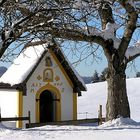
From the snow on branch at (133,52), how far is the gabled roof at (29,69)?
6.07 metres

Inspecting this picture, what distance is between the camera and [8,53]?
16.0 metres

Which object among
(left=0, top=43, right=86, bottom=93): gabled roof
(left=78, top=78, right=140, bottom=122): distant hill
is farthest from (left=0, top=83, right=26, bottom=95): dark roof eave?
(left=78, top=78, right=140, bottom=122): distant hill

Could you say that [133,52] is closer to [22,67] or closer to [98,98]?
[22,67]

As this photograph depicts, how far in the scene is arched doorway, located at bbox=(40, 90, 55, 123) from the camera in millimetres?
25344

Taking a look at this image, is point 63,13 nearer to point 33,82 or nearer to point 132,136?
point 132,136

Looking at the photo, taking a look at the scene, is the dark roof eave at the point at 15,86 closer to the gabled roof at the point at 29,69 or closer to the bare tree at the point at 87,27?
the gabled roof at the point at 29,69

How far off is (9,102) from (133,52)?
28.2 ft

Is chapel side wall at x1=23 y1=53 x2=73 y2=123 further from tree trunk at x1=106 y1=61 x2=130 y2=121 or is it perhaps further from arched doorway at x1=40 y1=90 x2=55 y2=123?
tree trunk at x1=106 y1=61 x2=130 y2=121

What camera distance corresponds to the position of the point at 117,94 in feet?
54.9

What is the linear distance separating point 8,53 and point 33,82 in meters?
7.87

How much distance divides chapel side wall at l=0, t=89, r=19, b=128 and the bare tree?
24.3 feet

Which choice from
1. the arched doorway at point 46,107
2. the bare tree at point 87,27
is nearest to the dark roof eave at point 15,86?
the arched doorway at point 46,107

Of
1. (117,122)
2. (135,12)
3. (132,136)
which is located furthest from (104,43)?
(132,136)

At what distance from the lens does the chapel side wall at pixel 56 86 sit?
2348cm
